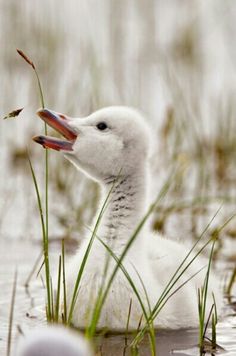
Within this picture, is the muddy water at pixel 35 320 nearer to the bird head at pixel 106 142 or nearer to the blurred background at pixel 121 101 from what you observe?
the blurred background at pixel 121 101

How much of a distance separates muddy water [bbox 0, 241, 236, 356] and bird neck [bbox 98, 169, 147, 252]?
0.55m

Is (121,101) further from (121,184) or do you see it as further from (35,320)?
(35,320)

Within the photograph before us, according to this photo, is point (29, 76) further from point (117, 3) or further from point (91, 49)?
point (117, 3)

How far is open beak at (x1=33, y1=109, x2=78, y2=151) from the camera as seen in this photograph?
16.8 ft

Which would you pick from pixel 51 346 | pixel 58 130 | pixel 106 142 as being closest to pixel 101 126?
pixel 106 142

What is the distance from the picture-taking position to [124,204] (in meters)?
5.37

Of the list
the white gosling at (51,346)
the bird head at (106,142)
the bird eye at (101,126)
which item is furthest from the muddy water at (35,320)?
the white gosling at (51,346)

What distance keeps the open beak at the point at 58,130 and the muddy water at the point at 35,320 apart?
28.3 inches

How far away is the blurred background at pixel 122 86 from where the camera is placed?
770 cm

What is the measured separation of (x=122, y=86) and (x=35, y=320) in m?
5.31

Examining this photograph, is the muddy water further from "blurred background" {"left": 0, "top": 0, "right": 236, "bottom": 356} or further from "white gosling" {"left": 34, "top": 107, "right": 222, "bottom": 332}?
"white gosling" {"left": 34, "top": 107, "right": 222, "bottom": 332}

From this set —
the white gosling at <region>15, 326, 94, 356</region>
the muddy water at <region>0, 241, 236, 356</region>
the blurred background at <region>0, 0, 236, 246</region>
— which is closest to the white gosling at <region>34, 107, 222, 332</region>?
the muddy water at <region>0, 241, 236, 356</region>

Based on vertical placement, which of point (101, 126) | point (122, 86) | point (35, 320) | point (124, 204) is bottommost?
point (35, 320)

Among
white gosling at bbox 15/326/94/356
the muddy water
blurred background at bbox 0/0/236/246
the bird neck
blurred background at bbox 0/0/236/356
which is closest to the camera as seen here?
white gosling at bbox 15/326/94/356
